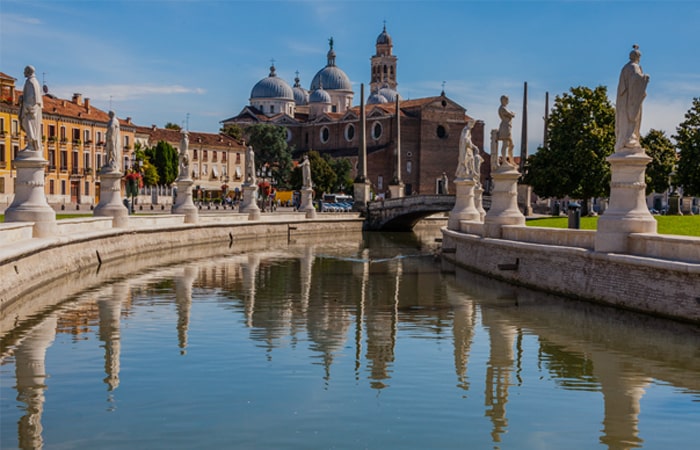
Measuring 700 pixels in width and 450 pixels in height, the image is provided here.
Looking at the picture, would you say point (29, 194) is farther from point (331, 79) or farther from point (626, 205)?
point (331, 79)

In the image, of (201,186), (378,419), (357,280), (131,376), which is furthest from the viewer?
(201,186)

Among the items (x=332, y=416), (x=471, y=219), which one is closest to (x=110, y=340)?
(x=332, y=416)

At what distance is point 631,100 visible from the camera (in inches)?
728

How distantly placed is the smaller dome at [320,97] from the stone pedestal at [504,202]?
403 ft

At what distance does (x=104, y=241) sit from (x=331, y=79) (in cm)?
13275

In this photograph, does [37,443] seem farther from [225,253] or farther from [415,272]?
[225,253]

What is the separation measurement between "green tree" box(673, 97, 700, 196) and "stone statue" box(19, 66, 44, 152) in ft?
124

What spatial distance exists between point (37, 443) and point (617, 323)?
35.5 ft

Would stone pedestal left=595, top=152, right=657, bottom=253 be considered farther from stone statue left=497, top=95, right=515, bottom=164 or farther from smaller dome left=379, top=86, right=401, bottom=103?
smaller dome left=379, top=86, right=401, bottom=103

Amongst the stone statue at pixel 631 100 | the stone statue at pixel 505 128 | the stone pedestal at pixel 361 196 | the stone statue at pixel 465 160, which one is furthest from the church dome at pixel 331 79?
the stone statue at pixel 631 100

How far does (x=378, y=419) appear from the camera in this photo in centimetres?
1045

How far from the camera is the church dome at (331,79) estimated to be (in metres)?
158

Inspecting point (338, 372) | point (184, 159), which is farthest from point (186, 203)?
point (338, 372)

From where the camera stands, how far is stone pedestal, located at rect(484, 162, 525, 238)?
86.4ft
